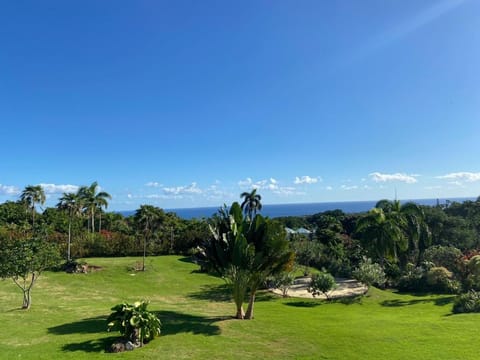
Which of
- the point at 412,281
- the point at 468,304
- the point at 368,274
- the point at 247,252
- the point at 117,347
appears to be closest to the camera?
the point at 117,347

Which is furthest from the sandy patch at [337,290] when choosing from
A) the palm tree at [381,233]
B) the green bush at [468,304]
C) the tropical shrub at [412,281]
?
the green bush at [468,304]

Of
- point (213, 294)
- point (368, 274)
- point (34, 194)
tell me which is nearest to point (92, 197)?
point (34, 194)

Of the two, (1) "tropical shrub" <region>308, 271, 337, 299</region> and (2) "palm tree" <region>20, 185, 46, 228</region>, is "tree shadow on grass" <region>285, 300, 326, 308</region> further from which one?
(2) "palm tree" <region>20, 185, 46, 228</region>

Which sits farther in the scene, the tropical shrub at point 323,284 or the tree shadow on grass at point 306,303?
the tropical shrub at point 323,284

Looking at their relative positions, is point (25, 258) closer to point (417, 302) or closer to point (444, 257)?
point (417, 302)

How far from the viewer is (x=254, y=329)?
15.1 m

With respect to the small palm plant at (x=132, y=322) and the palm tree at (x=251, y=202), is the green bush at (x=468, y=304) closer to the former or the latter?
the small palm plant at (x=132, y=322)

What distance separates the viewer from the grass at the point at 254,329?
12086 mm

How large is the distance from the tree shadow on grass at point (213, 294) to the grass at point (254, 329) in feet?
0.69

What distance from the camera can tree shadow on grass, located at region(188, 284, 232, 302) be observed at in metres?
26.3

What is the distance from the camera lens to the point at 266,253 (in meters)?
16.7

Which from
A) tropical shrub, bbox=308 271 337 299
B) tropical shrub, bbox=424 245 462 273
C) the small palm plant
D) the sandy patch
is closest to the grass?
the small palm plant

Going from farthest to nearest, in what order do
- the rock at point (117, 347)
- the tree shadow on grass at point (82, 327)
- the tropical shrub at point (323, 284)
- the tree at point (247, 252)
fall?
the tropical shrub at point (323, 284) < the tree at point (247, 252) < the tree shadow on grass at point (82, 327) < the rock at point (117, 347)

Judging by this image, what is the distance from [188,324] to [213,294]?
489 inches
